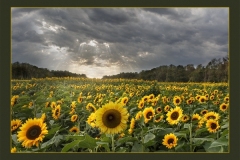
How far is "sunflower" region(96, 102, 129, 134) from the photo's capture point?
307cm

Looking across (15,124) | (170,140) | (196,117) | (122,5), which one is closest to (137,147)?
(170,140)

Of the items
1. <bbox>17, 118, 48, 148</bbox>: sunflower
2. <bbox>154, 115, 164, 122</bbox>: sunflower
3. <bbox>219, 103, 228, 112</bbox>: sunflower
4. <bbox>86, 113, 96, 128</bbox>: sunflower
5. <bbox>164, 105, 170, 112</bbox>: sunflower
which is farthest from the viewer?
Answer: <bbox>164, 105, 170, 112</bbox>: sunflower


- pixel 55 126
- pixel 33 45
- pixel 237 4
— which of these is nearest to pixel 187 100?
pixel 237 4

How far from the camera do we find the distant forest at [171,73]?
387 cm

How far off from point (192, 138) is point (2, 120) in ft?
6.85

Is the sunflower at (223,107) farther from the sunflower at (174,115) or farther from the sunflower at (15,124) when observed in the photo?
the sunflower at (15,124)

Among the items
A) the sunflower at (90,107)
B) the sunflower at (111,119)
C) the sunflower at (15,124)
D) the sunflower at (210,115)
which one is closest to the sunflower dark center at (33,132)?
the sunflower at (111,119)

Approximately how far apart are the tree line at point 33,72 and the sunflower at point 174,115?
106 cm

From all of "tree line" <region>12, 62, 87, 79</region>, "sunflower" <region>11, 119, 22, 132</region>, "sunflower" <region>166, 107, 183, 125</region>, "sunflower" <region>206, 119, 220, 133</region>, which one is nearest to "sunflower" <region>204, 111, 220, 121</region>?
"sunflower" <region>206, 119, 220, 133</region>

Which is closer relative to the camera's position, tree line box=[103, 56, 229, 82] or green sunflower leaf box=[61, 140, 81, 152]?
green sunflower leaf box=[61, 140, 81, 152]

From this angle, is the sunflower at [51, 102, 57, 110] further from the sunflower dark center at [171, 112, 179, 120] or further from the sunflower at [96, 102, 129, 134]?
the sunflower dark center at [171, 112, 179, 120]

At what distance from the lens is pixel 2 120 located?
12.3ft

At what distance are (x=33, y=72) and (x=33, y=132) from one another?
3.25ft

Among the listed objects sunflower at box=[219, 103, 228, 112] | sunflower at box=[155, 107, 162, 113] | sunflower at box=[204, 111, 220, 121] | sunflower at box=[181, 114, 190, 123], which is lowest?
sunflower at box=[181, 114, 190, 123]
